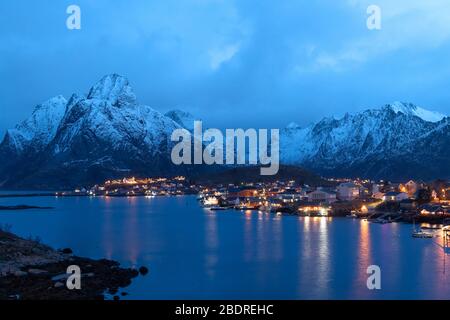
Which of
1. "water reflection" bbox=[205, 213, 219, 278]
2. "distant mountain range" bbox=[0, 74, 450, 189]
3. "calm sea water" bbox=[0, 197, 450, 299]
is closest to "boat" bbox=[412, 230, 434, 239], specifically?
"calm sea water" bbox=[0, 197, 450, 299]

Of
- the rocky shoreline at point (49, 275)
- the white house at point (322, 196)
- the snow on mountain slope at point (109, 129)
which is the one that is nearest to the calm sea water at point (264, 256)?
the rocky shoreline at point (49, 275)

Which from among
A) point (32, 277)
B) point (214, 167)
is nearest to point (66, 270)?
point (32, 277)

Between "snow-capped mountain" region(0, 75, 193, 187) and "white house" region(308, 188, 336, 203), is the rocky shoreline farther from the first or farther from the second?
"snow-capped mountain" region(0, 75, 193, 187)

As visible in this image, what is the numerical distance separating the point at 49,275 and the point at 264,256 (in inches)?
463

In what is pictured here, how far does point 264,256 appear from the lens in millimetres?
28219

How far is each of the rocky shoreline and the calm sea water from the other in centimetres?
89

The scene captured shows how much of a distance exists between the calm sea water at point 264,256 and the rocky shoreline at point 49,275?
89cm

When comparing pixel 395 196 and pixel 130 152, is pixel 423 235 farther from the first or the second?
pixel 130 152

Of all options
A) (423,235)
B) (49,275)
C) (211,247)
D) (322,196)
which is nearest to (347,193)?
(322,196)

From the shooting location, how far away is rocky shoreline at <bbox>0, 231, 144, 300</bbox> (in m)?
16.8

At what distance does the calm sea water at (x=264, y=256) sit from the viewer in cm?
1992

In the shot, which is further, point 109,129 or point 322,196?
point 109,129

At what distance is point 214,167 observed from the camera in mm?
173625
